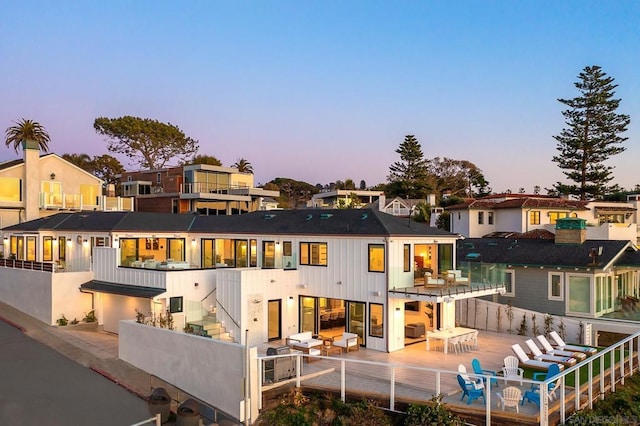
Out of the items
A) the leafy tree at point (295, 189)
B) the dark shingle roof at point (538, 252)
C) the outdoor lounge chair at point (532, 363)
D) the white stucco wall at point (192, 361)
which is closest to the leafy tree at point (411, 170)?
the leafy tree at point (295, 189)

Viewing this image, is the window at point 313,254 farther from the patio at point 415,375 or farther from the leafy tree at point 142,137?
the leafy tree at point 142,137

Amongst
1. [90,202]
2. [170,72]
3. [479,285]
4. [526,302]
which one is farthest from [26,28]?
[526,302]

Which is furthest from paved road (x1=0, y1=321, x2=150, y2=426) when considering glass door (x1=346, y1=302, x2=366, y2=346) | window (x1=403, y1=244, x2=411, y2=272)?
window (x1=403, y1=244, x2=411, y2=272)

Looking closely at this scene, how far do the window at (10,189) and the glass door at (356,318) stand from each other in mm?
24761

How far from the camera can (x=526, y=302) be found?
73.1ft

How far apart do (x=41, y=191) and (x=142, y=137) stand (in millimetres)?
22483

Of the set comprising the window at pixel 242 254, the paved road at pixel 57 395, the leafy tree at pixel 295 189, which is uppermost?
the leafy tree at pixel 295 189

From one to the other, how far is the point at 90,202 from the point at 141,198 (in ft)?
34.0

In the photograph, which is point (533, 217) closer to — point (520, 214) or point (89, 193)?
point (520, 214)

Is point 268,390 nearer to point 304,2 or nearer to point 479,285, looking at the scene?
point 479,285

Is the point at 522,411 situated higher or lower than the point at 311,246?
lower

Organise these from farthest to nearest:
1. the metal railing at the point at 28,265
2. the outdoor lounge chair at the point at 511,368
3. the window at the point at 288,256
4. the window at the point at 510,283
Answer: the window at the point at 510,283, the metal railing at the point at 28,265, the window at the point at 288,256, the outdoor lounge chair at the point at 511,368

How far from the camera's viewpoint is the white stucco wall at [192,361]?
41.2ft

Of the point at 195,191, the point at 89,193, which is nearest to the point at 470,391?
the point at 89,193
